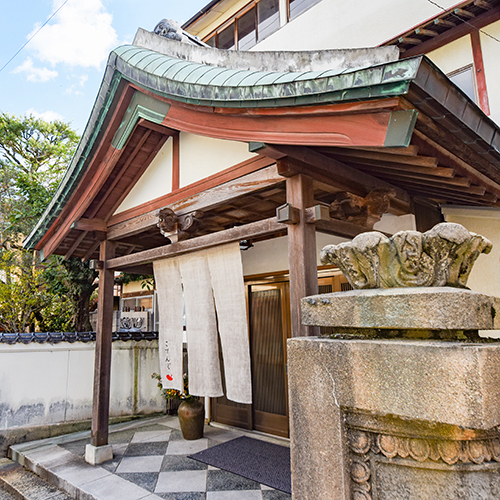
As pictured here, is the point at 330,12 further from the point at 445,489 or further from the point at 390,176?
the point at 445,489

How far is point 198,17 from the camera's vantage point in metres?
10.1

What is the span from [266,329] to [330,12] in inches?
246

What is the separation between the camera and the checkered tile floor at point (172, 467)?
14.7ft

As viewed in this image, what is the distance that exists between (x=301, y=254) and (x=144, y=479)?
3799mm

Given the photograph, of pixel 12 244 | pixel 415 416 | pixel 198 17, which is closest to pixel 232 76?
pixel 415 416

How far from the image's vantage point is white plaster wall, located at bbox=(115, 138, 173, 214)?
5.39m

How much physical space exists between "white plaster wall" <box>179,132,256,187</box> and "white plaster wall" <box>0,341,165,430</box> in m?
4.71

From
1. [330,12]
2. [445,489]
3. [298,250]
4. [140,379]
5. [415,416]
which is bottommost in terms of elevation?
[140,379]

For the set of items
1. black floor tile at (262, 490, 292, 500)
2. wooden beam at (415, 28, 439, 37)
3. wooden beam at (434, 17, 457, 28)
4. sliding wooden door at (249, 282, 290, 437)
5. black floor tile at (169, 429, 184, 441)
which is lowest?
black floor tile at (169, 429, 184, 441)

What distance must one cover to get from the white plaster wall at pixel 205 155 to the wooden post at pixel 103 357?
221 centimetres

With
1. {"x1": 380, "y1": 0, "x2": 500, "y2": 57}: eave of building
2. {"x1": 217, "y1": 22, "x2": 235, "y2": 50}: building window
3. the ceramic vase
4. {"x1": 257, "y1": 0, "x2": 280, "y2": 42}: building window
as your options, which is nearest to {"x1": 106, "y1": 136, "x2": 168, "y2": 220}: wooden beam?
the ceramic vase

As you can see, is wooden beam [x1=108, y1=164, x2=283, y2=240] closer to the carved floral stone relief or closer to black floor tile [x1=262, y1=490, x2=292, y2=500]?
the carved floral stone relief

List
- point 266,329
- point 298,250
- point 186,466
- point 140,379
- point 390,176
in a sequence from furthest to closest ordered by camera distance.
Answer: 1. point 140,379
2. point 266,329
3. point 186,466
4. point 390,176
5. point 298,250

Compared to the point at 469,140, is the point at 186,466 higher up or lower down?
lower down
